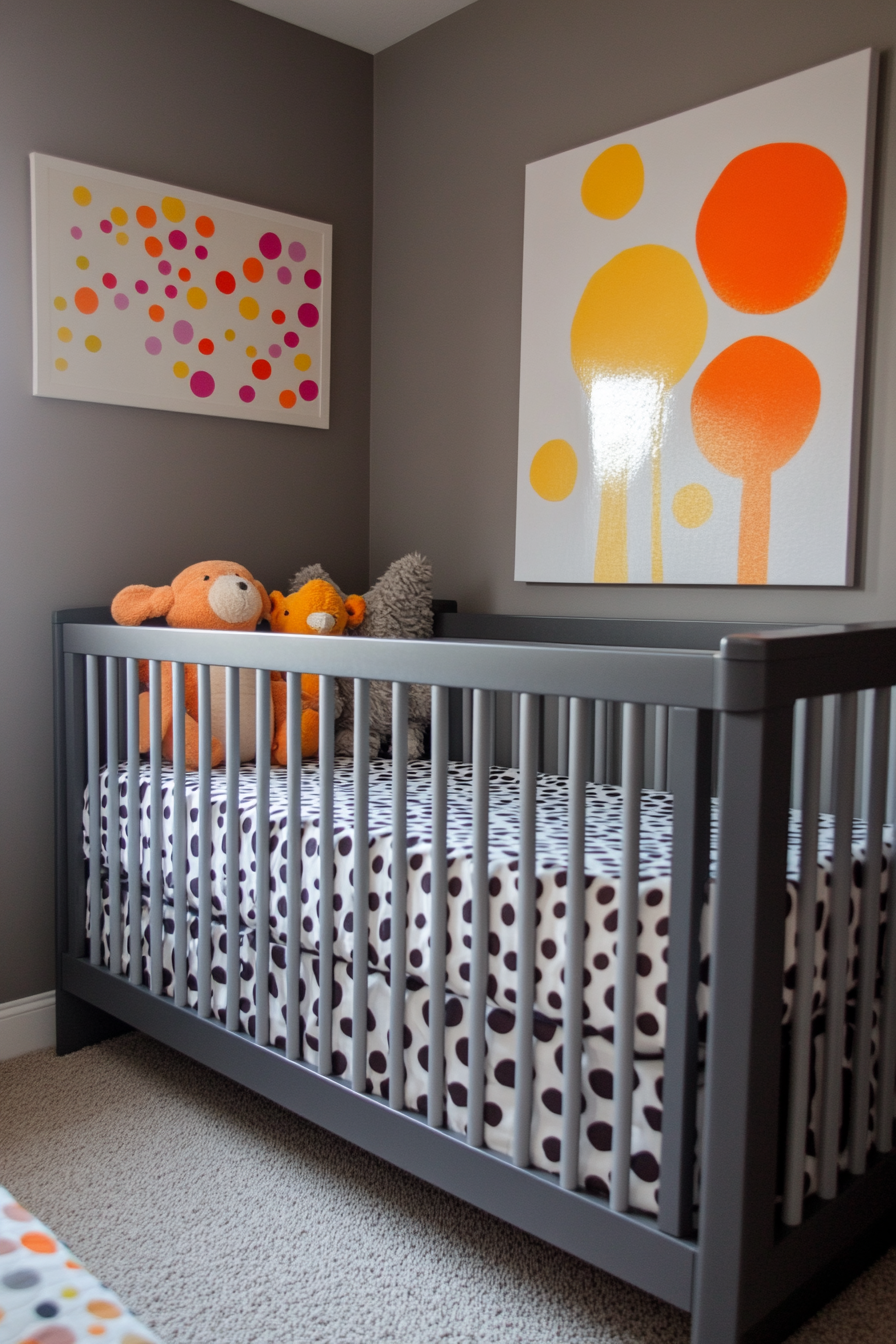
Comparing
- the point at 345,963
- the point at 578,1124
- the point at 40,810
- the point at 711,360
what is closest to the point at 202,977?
the point at 345,963

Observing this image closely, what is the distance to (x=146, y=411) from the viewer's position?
7.03ft

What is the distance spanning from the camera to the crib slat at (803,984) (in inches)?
42.5

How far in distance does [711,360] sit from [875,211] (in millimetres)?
325

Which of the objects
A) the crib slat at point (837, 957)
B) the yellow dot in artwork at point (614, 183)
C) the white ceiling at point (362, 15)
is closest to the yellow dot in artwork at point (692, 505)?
the yellow dot in artwork at point (614, 183)

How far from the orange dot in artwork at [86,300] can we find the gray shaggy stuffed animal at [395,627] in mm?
657

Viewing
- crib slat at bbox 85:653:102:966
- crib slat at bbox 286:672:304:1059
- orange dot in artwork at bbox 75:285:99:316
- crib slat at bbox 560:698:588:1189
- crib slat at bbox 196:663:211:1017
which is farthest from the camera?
orange dot in artwork at bbox 75:285:99:316

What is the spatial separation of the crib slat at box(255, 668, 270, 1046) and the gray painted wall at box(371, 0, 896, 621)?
0.78 metres

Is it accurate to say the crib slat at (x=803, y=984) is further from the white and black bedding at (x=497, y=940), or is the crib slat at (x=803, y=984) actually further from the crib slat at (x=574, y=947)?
the crib slat at (x=574, y=947)

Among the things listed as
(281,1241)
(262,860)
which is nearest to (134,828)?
(262,860)

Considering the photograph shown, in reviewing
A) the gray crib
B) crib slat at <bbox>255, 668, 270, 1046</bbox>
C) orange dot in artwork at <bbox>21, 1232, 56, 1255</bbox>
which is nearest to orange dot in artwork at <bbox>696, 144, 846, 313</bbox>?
the gray crib

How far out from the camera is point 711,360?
1794 millimetres

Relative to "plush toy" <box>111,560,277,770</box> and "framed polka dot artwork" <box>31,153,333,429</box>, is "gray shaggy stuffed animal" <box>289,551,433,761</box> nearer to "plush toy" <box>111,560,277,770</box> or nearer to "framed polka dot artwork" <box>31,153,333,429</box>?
"plush toy" <box>111,560,277,770</box>

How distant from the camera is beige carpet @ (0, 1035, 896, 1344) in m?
1.24

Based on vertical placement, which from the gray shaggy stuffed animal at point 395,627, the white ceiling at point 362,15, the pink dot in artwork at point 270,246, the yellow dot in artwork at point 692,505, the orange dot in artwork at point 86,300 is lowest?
the gray shaggy stuffed animal at point 395,627
